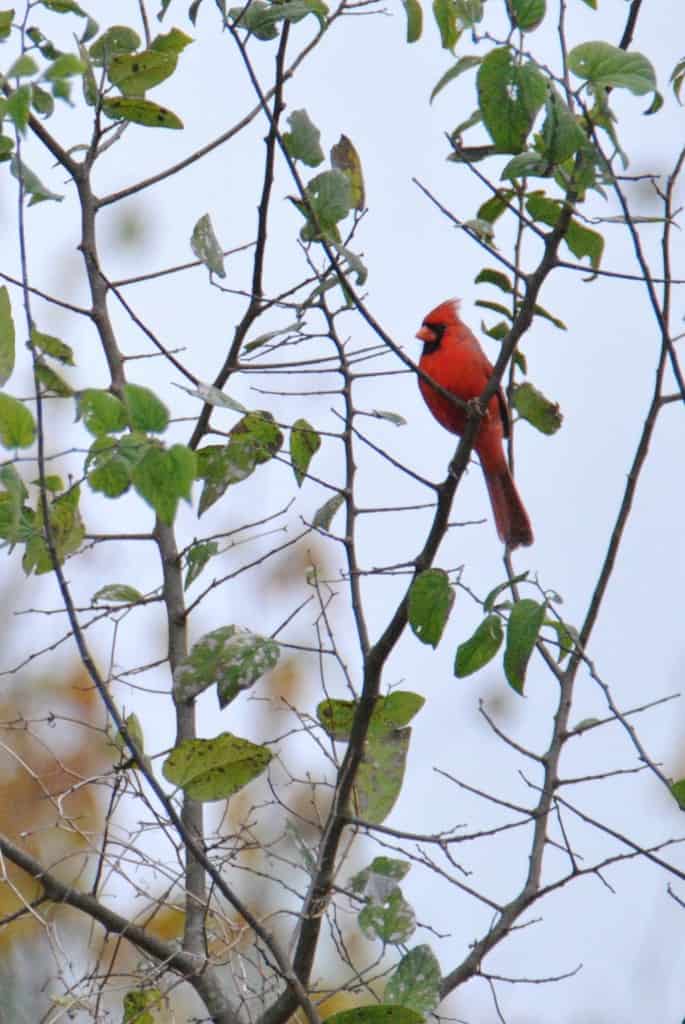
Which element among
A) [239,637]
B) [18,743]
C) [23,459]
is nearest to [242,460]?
[239,637]

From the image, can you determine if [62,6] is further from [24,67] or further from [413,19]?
[24,67]

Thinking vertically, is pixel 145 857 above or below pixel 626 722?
below

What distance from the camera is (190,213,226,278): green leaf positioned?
5.86ft

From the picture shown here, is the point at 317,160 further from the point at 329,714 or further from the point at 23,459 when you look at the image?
the point at 329,714

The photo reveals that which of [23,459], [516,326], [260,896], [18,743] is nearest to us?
[23,459]

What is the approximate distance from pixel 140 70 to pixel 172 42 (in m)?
0.07

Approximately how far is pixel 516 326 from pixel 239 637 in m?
0.51

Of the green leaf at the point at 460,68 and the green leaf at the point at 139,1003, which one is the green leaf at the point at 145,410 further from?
the green leaf at the point at 139,1003

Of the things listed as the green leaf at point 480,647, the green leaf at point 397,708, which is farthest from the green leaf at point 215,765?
the green leaf at point 480,647

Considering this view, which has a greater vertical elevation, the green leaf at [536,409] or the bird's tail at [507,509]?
the bird's tail at [507,509]

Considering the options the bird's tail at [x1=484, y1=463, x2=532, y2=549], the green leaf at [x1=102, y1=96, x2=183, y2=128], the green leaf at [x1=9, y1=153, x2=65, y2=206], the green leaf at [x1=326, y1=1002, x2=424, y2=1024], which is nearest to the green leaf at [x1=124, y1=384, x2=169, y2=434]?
the green leaf at [x1=9, y1=153, x2=65, y2=206]

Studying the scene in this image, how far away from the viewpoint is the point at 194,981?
1.84m

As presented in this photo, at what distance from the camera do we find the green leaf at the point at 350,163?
180cm

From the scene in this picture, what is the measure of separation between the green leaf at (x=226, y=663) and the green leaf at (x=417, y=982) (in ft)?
1.28
